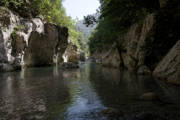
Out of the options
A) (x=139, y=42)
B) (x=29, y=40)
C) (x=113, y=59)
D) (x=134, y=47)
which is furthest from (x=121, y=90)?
(x=29, y=40)

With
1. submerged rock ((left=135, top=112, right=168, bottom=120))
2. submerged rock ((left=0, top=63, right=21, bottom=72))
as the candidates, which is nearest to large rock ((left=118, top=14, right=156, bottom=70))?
submerged rock ((left=135, top=112, right=168, bottom=120))

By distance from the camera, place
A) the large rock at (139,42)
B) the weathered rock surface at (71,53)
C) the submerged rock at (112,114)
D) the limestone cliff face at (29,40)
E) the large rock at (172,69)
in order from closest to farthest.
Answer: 1. the submerged rock at (112,114)
2. the large rock at (172,69)
3. the large rock at (139,42)
4. the limestone cliff face at (29,40)
5. the weathered rock surface at (71,53)

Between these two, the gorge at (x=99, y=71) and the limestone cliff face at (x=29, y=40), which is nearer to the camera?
the gorge at (x=99, y=71)

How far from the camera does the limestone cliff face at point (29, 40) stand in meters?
23.7

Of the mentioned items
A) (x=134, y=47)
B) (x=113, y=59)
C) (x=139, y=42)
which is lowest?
(x=113, y=59)

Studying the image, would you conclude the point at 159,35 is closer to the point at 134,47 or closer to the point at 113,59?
the point at 134,47

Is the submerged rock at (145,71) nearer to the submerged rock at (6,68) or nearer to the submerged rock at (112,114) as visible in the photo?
the submerged rock at (112,114)

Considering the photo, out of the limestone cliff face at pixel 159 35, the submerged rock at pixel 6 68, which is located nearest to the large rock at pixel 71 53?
the submerged rock at pixel 6 68

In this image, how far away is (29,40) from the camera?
30953mm

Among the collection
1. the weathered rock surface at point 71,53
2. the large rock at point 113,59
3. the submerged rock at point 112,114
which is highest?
the weathered rock surface at point 71,53

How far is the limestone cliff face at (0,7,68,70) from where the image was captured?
23.7 m

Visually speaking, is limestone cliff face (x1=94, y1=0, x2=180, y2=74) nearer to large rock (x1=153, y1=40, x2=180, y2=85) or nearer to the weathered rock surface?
large rock (x1=153, y1=40, x2=180, y2=85)

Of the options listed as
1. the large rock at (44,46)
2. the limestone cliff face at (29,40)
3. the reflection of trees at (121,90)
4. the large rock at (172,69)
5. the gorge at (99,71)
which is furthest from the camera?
the large rock at (44,46)

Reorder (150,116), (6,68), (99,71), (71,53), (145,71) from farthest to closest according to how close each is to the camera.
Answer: (71,53) → (6,68) → (99,71) → (145,71) → (150,116)
